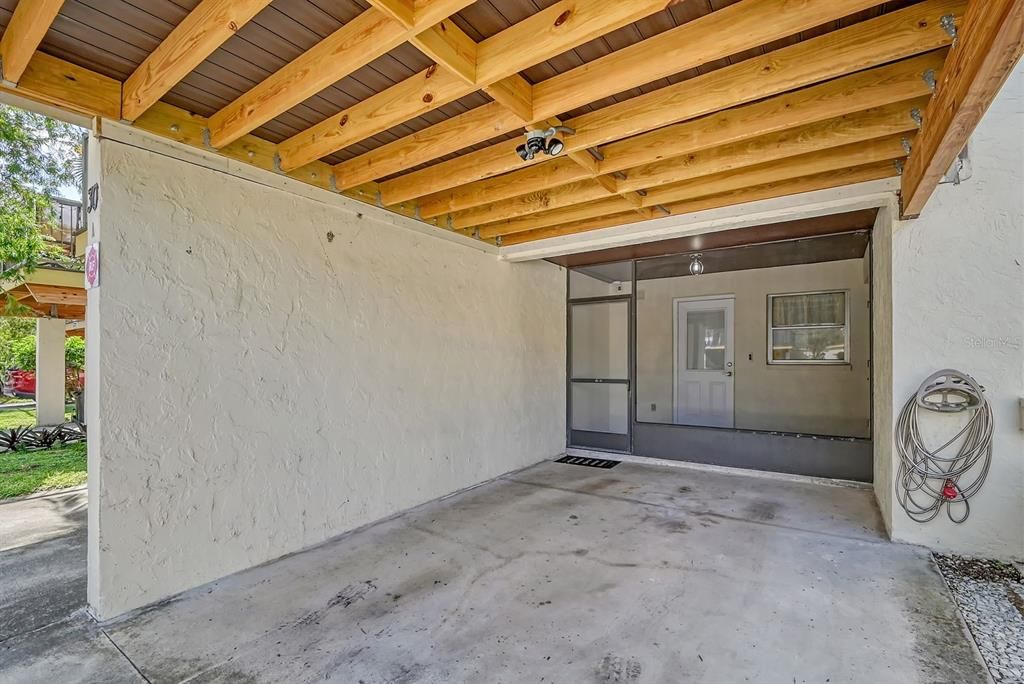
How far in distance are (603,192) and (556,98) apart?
1272mm

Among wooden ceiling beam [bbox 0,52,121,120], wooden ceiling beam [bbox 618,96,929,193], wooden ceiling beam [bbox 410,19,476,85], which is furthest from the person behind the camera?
wooden ceiling beam [bbox 618,96,929,193]

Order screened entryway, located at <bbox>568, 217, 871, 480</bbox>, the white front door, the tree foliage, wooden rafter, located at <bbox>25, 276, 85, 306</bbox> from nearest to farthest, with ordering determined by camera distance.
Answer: screened entryway, located at <bbox>568, 217, 871, 480</bbox>
the white front door
wooden rafter, located at <bbox>25, 276, 85, 306</bbox>
the tree foliage

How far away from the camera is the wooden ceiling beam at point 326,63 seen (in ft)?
5.78

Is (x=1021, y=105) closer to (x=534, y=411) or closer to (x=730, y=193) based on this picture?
(x=730, y=193)

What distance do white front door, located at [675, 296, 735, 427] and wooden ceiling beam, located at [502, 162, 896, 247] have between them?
313 cm

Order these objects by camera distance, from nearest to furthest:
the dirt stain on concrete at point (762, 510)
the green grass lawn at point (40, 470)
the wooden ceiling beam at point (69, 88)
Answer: the wooden ceiling beam at point (69, 88) < the dirt stain on concrete at point (762, 510) < the green grass lawn at point (40, 470)

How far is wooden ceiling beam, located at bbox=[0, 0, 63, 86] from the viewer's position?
1727 millimetres

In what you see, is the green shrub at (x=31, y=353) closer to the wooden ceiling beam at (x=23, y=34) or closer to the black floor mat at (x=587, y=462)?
the black floor mat at (x=587, y=462)

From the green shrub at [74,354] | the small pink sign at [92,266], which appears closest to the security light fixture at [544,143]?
the small pink sign at [92,266]

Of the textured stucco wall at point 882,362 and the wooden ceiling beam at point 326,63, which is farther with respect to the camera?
the textured stucco wall at point 882,362

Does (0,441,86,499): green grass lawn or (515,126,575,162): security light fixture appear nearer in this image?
(515,126,575,162): security light fixture

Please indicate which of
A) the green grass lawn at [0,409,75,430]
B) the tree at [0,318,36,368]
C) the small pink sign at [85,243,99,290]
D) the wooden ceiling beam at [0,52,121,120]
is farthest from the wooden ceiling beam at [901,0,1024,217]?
the green grass lawn at [0,409,75,430]

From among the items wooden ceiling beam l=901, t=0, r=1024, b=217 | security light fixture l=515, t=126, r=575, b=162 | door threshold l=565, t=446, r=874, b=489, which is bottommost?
A: door threshold l=565, t=446, r=874, b=489

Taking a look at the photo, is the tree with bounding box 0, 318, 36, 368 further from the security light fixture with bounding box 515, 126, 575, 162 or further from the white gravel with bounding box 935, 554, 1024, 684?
the white gravel with bounding box 935, 554, 1024, 684
